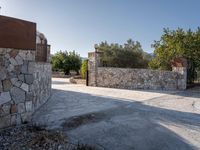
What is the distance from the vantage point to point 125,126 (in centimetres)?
446

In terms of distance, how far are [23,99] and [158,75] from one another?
9485 millimetres

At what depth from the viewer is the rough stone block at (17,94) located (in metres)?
4.33

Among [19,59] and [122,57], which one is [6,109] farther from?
[122,57]

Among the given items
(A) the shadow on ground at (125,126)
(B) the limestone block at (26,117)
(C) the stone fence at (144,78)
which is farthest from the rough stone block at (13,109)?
(C) the stone fence at (144,78)

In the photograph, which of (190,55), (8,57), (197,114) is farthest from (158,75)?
(8,57)

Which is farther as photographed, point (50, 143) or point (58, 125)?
point (58, 125)

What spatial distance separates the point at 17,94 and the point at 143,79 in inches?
367

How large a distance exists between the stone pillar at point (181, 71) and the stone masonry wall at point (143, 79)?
0.07 metres

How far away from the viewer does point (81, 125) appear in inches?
176

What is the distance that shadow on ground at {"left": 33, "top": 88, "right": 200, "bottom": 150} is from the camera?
3.53 meters

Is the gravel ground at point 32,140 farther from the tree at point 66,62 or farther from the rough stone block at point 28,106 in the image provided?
the tree at point 66,62

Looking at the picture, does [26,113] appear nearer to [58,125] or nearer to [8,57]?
[58,125]

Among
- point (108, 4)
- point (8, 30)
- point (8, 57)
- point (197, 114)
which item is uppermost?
point (108, 4)

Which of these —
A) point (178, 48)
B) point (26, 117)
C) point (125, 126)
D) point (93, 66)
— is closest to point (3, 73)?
point (26, 117)
